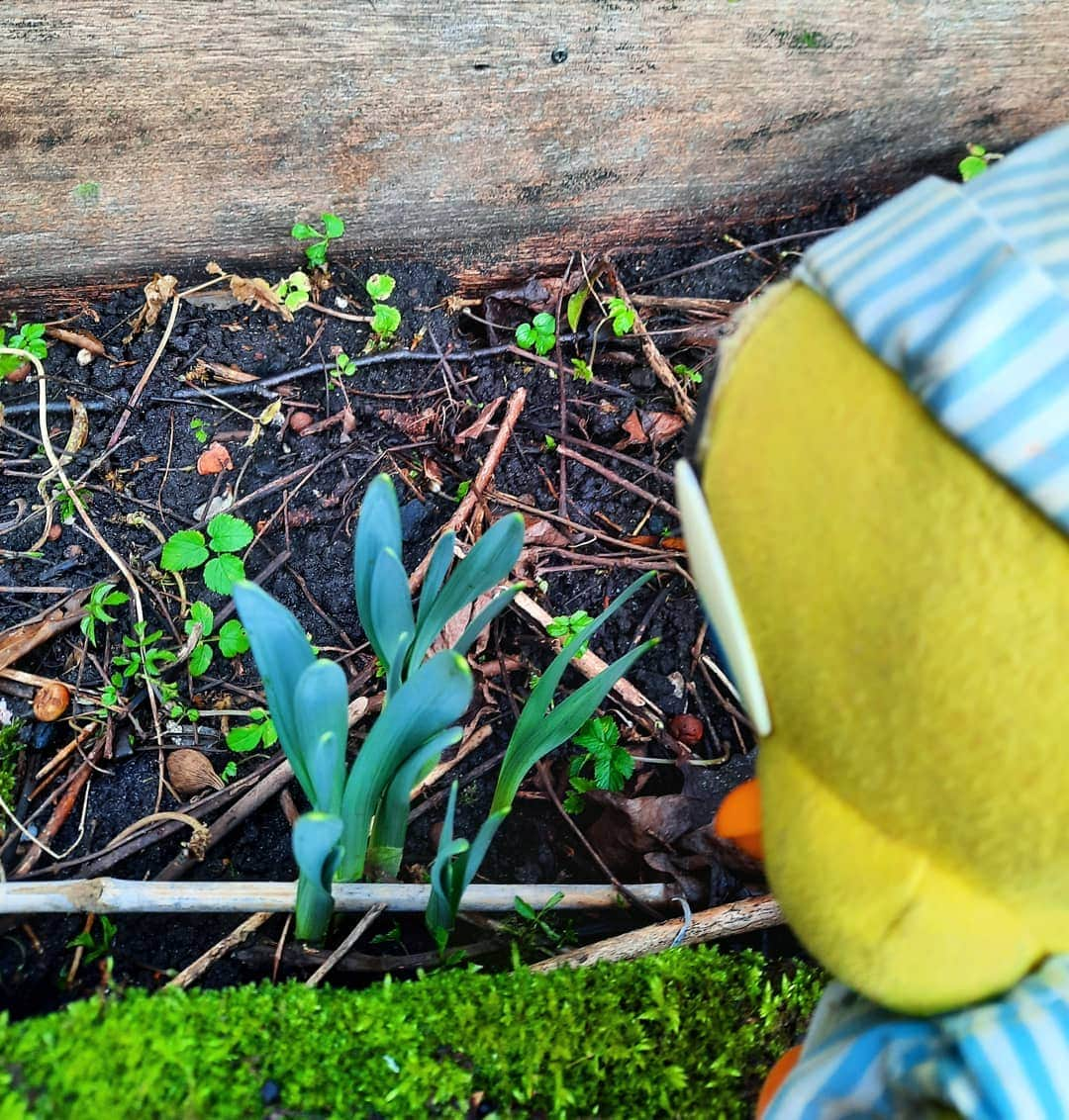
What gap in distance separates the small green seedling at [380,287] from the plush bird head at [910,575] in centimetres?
117

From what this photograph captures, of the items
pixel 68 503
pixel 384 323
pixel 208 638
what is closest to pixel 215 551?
pixel 208 638

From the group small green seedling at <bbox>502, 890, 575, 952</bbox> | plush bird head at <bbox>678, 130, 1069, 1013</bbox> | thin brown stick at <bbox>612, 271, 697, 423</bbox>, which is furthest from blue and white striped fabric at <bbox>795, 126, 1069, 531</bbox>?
thin brown stick at <bbox>612, 271, 697, 423</bbox>

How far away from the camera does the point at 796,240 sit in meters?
1.78

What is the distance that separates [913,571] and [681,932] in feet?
2.29

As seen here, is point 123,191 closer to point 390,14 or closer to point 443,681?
point 390,14

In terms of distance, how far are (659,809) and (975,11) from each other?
4.75ft

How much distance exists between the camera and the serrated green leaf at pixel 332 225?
1583mm

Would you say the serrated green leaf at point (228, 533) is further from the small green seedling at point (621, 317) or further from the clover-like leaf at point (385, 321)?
the small green seedling at point (621, 317)

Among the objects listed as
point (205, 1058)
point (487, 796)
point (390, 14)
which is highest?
point (390, 14)

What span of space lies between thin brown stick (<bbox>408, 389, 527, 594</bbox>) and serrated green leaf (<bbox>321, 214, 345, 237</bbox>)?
0.42 meters

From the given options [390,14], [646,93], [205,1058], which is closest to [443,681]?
[205,1058]

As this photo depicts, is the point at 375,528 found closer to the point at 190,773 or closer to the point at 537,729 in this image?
the point at 537,729

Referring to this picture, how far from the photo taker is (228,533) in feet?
4.66

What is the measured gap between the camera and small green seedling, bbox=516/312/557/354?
1.64 meters
